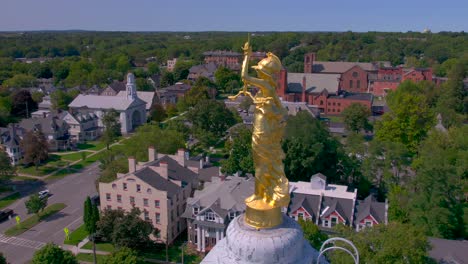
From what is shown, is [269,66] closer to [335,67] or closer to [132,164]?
[132,164]

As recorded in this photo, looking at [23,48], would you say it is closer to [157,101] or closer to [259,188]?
[157,101]

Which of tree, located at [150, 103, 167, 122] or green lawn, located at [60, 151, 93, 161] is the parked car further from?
tree, located at [150, 103, 167, 122]

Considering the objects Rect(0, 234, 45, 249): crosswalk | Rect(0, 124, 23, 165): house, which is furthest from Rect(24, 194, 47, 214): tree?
Rect(0, 124, 23, 165): house

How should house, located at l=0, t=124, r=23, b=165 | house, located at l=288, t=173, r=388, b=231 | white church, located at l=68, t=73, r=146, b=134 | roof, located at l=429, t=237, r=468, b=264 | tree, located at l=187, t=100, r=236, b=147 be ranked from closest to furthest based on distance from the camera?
1. roof, located at l=429, t=237, r=468, b=264
2. house, located at l=288, t=173, r=388, b=231
3. house, located at l=0, t=124, r=23, b=165
4. tree, located at l=187, t=100, r=236, b=147
5. white church, located at l=68, t=73, r=146, b=134

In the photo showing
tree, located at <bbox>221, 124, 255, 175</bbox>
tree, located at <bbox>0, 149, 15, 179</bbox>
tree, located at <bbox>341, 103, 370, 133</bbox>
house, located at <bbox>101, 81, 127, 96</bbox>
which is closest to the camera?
tree, located at <bbox>221, 124, 255, 175</bbox>

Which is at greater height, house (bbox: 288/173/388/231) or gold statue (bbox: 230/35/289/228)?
gold statue (bbox: 230/35/289/228)

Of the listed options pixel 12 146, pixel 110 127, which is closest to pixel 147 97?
pixel 110 127
